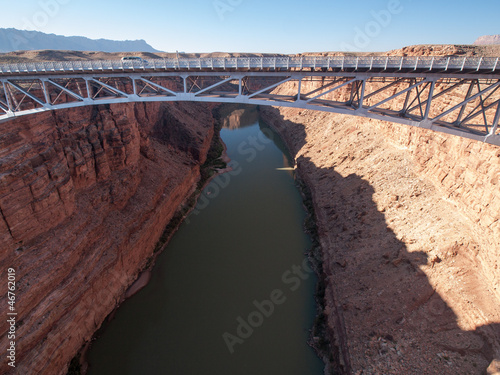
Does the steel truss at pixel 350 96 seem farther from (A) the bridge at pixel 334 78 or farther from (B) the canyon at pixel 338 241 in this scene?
(B) the canyon at pixel 338 241

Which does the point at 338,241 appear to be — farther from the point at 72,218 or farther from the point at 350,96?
the point at 72,218

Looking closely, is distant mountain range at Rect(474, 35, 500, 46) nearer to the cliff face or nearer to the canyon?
the canyon

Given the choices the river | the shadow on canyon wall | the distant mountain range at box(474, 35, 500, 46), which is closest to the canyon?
the shadow on canyon wall

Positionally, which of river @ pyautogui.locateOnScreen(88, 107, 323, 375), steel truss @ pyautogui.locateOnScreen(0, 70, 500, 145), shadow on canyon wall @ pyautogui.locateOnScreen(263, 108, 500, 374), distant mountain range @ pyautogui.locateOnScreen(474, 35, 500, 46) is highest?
distant mountain range @ pyautogui.locateOnScreen(474, 35, 500, 46)

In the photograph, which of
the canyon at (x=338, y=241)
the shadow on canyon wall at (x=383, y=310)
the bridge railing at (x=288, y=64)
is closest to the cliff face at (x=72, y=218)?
the canyon at (x=338, y=241)

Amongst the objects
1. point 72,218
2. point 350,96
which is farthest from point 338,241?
point 72,218
